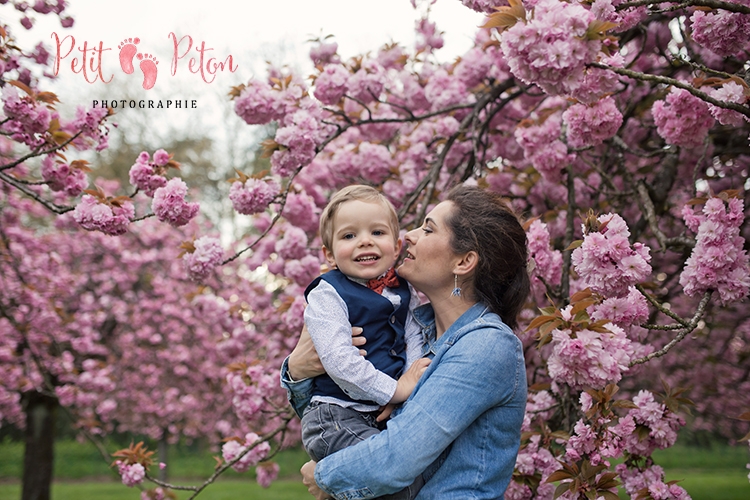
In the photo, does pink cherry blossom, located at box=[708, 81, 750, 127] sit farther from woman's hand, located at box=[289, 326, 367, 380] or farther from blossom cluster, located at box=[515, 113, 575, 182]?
woman's hand, located at box=[289, 326, 367, 380]

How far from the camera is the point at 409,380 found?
5.65ft

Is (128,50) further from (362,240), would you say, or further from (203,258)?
(362,240)

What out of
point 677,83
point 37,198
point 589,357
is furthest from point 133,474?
point 677,83

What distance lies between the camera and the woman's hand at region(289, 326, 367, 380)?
179cm

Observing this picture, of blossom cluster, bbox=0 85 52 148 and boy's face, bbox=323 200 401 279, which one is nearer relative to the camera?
boy's face, bbox=323 200 401 279

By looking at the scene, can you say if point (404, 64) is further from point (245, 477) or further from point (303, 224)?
point (245, 477)

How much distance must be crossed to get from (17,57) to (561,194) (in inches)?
126

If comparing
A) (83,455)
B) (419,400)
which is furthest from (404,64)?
(83,455)

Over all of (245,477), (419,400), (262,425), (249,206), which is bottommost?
(245,477)

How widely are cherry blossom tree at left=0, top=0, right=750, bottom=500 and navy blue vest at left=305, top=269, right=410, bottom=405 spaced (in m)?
0.44

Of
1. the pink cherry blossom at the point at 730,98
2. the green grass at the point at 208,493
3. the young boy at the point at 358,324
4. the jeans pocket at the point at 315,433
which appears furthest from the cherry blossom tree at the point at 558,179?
the green grass at the point at 208,493

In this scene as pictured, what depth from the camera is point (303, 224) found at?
420cm

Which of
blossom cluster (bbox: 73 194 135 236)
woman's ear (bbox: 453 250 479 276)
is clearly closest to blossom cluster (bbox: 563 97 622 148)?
woman's ear (bbox: 453 250 479 276)

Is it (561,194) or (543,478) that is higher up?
(561,194)
